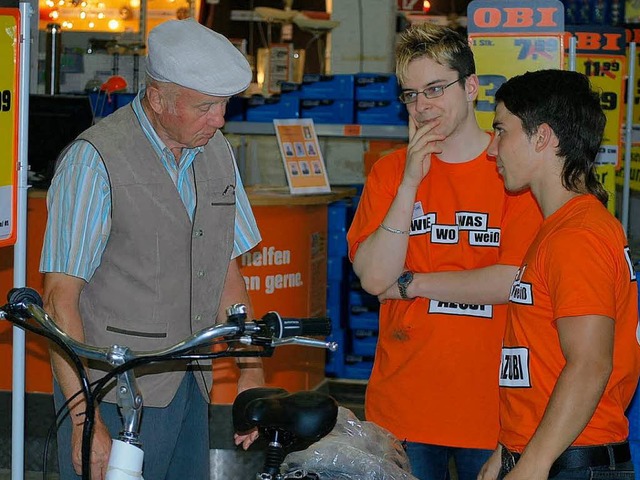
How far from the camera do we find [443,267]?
2775 millimetres

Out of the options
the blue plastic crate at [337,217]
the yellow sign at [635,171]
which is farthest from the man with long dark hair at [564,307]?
the yellow sign at [635,171]

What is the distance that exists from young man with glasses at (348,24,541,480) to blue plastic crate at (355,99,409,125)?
434 centimetres

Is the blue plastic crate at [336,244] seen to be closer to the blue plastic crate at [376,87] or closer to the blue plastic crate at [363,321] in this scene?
the blue plastic crate at [363,321]

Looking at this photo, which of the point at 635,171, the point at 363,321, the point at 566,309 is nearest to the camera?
the point at 566,309

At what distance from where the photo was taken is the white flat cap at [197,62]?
2203 millimetres

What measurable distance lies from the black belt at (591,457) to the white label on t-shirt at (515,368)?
0.16 meters

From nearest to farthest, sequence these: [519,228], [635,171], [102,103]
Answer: [519,228]
[102,103]
[635,171]

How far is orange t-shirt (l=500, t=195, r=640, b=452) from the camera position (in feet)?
6.88

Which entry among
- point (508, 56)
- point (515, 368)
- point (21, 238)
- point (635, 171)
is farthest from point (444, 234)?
point (635, 171)

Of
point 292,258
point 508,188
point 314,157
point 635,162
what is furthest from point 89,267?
point 635,162

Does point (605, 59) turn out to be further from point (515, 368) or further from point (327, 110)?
point (515, 368)

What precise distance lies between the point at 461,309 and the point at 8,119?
127 cm

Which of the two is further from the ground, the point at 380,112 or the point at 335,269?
the point at 380,112

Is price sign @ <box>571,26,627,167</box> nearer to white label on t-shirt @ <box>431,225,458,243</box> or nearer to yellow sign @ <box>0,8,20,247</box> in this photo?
white label on t-shirt @ <box>431,225,458,243</box>
